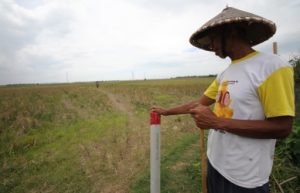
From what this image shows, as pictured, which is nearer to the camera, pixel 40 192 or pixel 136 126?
pixel 40 192

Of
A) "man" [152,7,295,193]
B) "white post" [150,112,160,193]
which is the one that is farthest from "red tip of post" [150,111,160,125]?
"man" [152,7,295,193]

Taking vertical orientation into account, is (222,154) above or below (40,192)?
above

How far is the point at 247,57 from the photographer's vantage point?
5.33 ft

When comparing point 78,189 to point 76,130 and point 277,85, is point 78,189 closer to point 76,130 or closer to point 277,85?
point 277,85

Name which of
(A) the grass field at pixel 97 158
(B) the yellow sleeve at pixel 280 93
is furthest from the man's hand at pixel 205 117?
(A) the grass field at pixel 97 158

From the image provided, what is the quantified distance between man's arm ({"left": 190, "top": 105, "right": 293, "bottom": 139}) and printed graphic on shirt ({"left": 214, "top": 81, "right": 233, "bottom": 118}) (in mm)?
149

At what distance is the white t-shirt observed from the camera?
54.5 inches

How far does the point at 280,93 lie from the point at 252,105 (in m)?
0.19

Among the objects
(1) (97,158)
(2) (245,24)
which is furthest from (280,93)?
(1) (97,158)

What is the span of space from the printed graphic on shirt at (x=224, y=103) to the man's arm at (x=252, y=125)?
0.15m

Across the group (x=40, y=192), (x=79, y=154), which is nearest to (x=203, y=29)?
(x=40, y=192)

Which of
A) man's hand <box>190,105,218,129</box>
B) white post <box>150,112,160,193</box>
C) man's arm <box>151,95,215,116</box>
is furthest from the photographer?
man's arm <box>151,95,215,116</box>

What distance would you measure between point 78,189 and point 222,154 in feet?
11.0

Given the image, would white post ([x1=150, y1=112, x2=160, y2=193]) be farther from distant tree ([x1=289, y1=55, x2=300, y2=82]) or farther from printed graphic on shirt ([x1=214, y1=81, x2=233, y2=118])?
distant tree ([x1=289, y1=55, x2=300, y2=82])
